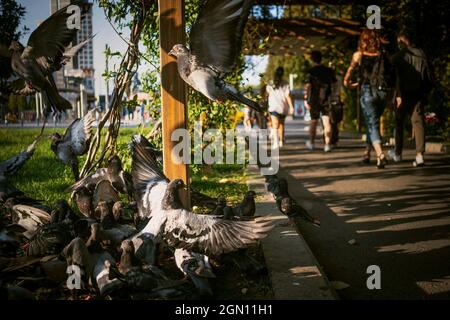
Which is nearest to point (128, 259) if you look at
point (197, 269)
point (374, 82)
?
point (197, 269)

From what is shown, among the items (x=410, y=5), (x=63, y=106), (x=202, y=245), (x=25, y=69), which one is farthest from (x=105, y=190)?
(x=410, y=5)

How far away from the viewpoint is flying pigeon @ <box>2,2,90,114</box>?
3.95 m

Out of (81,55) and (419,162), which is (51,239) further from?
(419,162)

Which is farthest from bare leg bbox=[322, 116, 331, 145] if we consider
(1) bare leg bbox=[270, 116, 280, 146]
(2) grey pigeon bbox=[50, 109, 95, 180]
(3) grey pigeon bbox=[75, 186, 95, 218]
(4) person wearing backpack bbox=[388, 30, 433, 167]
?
(3) grey pigeon bbox=[75, 186, 95, 218]

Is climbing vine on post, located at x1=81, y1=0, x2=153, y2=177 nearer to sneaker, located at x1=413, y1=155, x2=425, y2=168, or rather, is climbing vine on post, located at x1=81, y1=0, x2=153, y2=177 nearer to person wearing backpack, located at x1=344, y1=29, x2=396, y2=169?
person wearing backpack, located at x1=344, y1=29, x2=396, y2=169

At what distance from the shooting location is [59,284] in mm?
2795

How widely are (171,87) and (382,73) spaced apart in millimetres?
5149

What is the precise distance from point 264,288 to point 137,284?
0.82m

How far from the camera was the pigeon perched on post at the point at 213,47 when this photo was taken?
314cm

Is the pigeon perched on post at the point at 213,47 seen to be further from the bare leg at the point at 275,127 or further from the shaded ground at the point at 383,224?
the bare leg at the point at 275,127

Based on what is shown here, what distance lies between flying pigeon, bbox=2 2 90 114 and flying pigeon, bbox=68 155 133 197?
0.79 meters

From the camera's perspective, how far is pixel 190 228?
9.73 feet

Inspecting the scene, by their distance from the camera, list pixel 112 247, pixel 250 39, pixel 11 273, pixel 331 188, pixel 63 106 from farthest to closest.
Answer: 1. pixel 250 39
2. pixel 331 188
3. pixel 63 106
4. pixel 112 247
5. pixel 11 273
